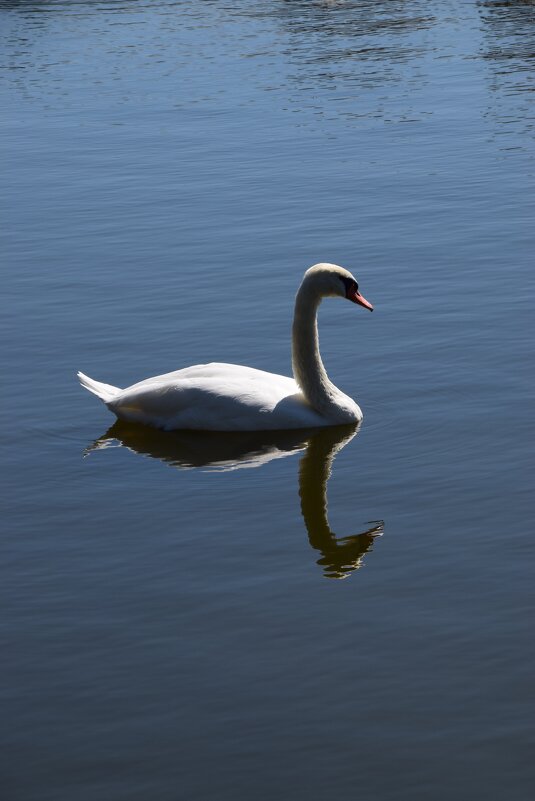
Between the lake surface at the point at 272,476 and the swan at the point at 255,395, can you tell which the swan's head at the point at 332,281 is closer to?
the swan at the point at 255,395

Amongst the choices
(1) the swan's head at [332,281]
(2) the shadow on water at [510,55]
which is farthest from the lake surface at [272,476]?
(1) the swan's head at [332,281]

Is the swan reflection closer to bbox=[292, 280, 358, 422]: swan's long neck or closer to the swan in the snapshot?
the swan

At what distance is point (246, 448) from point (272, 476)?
2.35 feet

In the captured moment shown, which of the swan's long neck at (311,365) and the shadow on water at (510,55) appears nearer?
the swan's long neck at (311,365)

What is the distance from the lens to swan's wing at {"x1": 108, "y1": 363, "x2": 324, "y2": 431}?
12.2 m

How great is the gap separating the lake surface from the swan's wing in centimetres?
18

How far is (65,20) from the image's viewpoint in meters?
40.7

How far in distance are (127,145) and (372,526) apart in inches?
582

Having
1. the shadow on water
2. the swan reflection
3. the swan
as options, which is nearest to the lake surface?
the swan reflection

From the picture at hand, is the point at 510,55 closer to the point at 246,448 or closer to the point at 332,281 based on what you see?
the point at 332,281

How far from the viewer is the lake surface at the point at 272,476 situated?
298 inches

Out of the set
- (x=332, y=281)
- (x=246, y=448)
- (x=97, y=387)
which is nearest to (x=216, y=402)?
(x=246, y=448)

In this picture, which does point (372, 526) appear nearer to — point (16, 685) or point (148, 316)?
point (16, 685)

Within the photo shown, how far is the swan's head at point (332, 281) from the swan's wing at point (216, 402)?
32.6 inches
